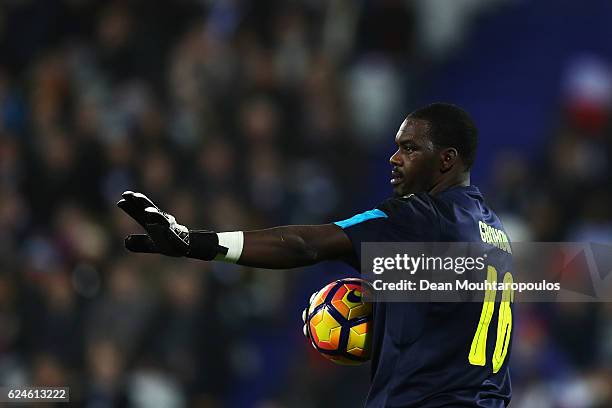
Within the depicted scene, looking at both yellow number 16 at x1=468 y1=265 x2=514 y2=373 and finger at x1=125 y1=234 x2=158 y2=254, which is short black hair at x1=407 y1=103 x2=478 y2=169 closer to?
yellow number 16 at x1=468 y1=265 x2=514 y2=373

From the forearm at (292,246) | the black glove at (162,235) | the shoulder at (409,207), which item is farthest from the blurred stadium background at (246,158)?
the black glove at (162,235)

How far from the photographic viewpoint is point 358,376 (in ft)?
24.9

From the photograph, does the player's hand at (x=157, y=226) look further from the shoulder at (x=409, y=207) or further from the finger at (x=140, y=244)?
the shoulder at (x=409, y=207)

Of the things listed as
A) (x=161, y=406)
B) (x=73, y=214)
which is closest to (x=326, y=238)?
(x=161, y=406)

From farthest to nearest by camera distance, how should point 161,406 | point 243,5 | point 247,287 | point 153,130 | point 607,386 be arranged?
1. point 243,5
2. point 153,130
3. point 247,287
4. point 161,406
5. point 607,386

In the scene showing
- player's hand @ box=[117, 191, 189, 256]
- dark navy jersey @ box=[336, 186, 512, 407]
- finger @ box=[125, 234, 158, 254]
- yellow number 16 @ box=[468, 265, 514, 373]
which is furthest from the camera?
yellow number 16 @ box=[468, 265, 514, 373]

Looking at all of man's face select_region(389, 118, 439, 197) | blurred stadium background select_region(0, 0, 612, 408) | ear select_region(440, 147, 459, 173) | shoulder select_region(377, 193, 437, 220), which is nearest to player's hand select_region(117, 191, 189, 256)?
shoulder select_region(377, 193, 437, 220)

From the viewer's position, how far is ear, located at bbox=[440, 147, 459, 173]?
3740 millimetres

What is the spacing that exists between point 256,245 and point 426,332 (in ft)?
2.00

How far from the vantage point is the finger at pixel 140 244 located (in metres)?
3.41

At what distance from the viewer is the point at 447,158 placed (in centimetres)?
374

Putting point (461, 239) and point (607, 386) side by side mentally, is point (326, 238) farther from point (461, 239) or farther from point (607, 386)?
point (607, 386)

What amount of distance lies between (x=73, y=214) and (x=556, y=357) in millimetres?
3908

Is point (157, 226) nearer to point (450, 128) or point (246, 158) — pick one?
point (450, 128)
